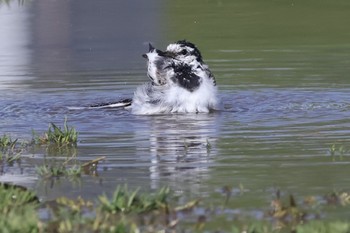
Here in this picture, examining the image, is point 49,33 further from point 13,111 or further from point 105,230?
point 105,230

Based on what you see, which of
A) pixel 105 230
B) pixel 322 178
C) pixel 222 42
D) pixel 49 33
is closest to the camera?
pixel 105 230

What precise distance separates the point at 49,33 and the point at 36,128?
9.27 m

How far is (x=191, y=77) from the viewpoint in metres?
12.2

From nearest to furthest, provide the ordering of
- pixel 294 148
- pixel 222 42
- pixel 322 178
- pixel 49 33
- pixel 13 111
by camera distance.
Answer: pixel 322 178
pixel 294 148
pixel 13 111
pixel 222 42
pixel 49 33

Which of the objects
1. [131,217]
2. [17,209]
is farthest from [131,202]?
[17,209]

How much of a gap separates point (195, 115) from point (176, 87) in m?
0.47

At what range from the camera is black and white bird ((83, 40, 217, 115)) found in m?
12.0

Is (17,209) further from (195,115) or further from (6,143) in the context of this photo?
(195,115)

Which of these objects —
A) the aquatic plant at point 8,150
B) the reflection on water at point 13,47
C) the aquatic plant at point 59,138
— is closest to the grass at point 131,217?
the aquatic plant at point 8,150

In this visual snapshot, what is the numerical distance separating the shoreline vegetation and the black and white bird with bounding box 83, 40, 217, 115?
175 inches

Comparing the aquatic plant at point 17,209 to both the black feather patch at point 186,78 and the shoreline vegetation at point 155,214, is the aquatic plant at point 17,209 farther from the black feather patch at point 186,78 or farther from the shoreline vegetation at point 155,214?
the black feather patch at point 186,78

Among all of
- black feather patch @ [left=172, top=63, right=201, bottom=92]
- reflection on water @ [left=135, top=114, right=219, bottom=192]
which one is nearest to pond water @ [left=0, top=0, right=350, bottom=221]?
reflection on water @ [left=135, top=114, right=219, bottom=192]

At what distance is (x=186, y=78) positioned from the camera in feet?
40.0

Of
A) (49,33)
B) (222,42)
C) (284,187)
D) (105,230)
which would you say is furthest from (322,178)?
(49,33)
